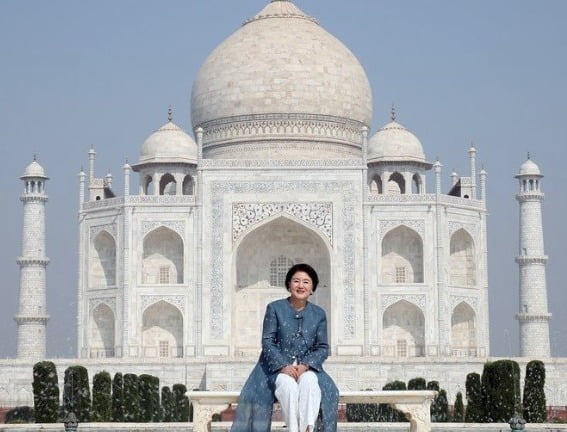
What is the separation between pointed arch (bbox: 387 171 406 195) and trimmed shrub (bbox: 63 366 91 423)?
42.1ft

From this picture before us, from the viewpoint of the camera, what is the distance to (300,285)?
546cm

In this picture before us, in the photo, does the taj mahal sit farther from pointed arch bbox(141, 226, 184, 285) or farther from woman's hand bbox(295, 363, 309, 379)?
woman's hand bbox(295, 363, 309, 379)

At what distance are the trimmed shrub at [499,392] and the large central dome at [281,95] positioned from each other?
43.8ft

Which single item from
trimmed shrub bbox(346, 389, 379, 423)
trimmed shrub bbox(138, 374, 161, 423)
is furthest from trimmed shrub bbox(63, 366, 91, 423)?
trimmed shrub bbox(346, 389, 379, 423)

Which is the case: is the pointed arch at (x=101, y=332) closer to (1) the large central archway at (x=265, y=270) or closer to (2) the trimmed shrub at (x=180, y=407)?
(1) the large central archway at (x=265, y=270)

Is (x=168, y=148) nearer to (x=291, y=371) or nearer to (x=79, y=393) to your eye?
(x=79, y=393)

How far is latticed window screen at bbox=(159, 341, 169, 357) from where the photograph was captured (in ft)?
80.3

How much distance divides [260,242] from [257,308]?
141 cm

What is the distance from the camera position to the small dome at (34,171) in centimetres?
2603

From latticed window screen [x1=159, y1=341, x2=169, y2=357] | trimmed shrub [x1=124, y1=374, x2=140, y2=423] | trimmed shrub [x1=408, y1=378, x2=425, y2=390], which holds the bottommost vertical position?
trimmed shrub [x1=124, y1=374, x2=140, y2=423]

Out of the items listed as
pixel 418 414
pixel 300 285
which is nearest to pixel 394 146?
pixel 418 414

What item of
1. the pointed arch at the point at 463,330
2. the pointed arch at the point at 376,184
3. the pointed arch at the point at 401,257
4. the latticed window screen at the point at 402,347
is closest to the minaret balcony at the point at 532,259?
the pointed arch at the point at 463,330

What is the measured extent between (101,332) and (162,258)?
201 centimetres

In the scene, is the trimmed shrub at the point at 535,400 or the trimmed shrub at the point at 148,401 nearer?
the trimmed shrub at the point at 535,400
